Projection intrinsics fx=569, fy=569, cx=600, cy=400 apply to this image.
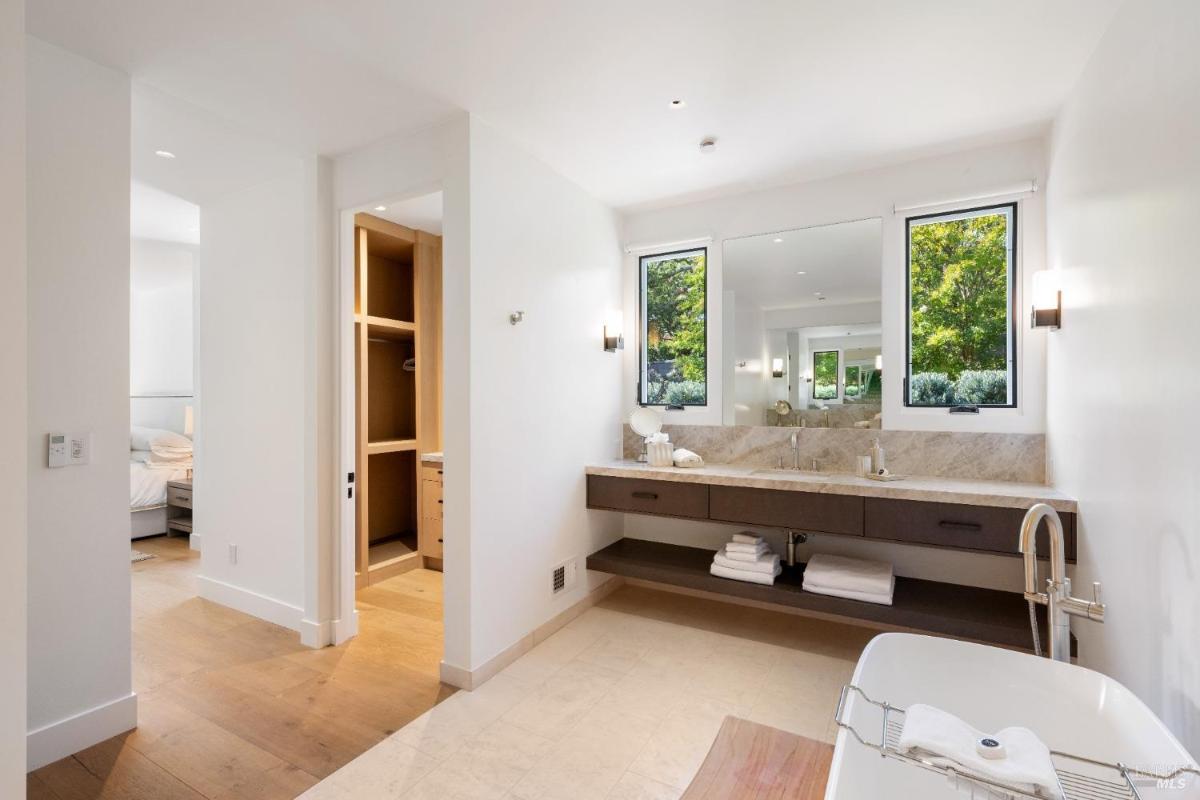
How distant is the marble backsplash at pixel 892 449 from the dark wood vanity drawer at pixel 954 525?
1.64ft

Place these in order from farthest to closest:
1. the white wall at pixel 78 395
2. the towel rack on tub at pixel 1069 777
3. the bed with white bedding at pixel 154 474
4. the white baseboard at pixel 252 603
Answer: the bed with white bedding at pixel 154 474 < the white baseboard at pixel 252 603 < the white wall at pixel 78 395 < the towel rack on tub at pixel 1069 777

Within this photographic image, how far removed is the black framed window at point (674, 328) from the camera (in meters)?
3.67

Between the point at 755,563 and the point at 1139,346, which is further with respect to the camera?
the point at 755,563

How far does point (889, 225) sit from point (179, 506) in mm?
6166

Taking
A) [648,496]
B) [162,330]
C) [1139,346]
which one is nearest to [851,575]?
[648,496]

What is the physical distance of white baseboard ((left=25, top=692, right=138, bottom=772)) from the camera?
1943 mm

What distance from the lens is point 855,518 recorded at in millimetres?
2691

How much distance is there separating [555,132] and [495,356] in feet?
3.58

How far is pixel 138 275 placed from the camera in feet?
19.2

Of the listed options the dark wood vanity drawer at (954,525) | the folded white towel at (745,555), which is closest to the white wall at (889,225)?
the dark wood vanity drawer at (954,525)

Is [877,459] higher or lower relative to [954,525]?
higher

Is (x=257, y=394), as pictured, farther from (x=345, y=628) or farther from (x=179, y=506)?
(x=179, y=506)

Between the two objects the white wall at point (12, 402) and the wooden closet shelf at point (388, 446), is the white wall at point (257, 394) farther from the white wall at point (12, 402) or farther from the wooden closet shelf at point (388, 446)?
the white wall at point (12, 402)

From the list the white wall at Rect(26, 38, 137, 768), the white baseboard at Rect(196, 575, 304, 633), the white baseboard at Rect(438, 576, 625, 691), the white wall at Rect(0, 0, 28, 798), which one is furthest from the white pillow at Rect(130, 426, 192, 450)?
the white wall at Rect(0, 0, 28, 798)
